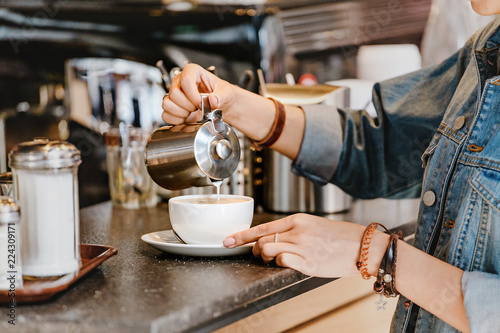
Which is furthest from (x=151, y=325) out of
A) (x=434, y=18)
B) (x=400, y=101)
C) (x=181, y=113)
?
(x=434, y=18)

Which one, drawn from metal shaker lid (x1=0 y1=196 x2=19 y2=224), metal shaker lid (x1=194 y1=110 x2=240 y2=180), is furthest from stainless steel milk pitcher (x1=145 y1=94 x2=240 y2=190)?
metal shaker lid (x1=0 y1=196 x2=19 y2=224)

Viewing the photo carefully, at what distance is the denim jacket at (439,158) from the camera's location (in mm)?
967

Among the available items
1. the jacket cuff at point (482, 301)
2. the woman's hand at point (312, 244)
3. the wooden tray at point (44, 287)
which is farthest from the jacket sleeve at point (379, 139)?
the wooden tray at point (44, 287)

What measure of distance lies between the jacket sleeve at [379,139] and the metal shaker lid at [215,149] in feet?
1.18

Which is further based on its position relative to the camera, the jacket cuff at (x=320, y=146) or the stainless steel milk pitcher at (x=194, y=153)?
the jacket cuff at (x=320, y=146)

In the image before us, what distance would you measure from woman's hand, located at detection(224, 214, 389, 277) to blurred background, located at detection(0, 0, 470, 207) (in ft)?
1.56

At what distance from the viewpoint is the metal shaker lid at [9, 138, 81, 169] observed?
77 cm

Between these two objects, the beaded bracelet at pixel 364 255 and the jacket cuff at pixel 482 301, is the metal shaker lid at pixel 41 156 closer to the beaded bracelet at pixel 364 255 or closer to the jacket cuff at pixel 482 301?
the beaded bracelet at pixel 364 255

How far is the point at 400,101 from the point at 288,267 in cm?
61

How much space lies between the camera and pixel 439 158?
3.59 feet

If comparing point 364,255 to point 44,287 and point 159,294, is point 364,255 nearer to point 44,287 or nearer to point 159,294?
point 159,294

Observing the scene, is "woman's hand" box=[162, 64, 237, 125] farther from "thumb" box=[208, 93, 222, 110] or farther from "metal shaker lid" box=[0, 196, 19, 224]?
"metal shaker lid" box=[0, 196, 19, 224]

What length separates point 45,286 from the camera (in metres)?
0.75

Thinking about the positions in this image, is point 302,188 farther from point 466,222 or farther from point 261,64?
point 261,64
